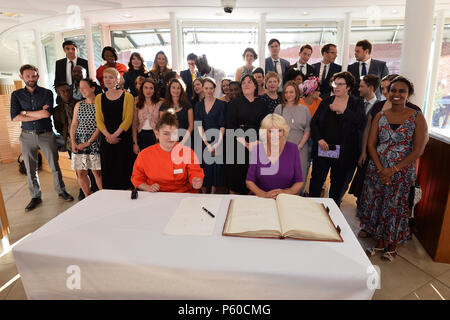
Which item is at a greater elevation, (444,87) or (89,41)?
(89,41)

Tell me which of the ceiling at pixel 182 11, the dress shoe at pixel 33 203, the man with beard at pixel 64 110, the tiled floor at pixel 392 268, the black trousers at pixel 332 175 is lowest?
the tiled floor at pixel 392 268

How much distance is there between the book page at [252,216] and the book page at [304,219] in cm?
4

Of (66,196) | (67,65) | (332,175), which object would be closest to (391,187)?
(332,175)

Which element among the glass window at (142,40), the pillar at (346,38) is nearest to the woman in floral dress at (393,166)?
the pillar at (346,38)

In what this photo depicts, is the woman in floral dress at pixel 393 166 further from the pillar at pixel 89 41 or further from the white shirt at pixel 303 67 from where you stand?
the pillar at pixel 89 41

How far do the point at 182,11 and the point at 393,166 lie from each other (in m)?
6.20

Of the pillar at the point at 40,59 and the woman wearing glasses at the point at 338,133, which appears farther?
the pillar at the point at 40,59

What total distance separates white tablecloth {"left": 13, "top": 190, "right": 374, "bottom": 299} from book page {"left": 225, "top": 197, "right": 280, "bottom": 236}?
0.06m

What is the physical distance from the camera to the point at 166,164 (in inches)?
78.1

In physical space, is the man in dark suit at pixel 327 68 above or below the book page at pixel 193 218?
above

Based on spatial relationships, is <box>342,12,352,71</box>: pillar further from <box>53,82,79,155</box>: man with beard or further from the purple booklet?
<box>53,82,79,155</box>: man with beard

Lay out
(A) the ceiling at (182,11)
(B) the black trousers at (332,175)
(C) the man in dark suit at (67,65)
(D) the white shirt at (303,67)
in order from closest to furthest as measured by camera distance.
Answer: (B) the black trousers at (332,175)
(D) the white shirt at (303,67)
(C) the man in dark suit at (67,65)
(A) the ceiling at (182,11)

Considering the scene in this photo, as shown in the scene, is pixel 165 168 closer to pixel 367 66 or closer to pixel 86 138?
pixel 86 138

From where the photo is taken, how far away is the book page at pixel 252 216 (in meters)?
1.24
